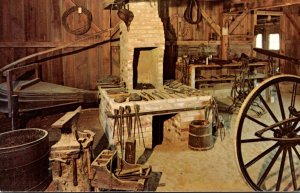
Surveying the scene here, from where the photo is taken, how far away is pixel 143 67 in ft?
27.2

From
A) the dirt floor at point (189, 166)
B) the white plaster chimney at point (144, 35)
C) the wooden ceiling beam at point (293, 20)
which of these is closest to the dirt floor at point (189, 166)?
the dirt floor at point (189, 166)

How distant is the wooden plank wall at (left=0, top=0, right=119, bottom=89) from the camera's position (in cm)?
898

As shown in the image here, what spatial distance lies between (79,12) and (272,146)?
7.97 meters

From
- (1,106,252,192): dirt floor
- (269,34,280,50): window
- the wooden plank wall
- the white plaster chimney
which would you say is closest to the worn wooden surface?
the wooden plank wall

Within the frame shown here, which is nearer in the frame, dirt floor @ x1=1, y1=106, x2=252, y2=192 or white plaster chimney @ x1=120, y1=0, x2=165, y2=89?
dirt floor @ x1=1, y1=106, x2=252, y2=192

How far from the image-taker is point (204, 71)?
10.8 meters

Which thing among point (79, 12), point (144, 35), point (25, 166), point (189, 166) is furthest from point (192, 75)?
point (25, 166)

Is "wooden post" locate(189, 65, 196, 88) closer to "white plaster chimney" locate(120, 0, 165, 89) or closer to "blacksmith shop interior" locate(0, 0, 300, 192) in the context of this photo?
"blacksmith shop interior" locate(0, 0, 300, 192)

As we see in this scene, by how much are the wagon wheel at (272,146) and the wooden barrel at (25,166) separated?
9.98ft

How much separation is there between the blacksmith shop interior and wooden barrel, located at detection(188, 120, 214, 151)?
0.02 m

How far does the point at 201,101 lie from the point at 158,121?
139 centimetres

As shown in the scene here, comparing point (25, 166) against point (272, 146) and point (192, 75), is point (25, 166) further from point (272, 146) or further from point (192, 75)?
point (192, 75)

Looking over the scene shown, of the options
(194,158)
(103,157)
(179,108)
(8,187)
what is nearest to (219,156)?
(194,158)

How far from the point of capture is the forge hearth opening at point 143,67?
8102 mm
